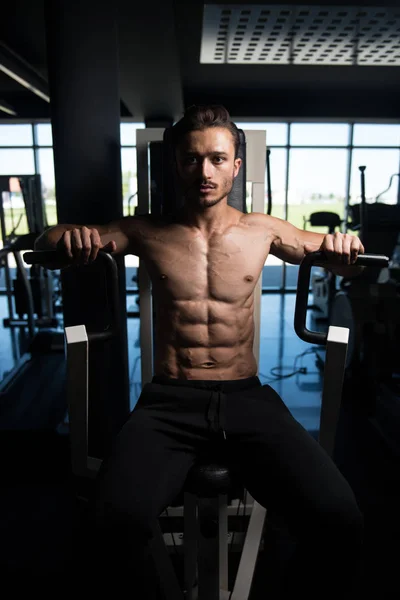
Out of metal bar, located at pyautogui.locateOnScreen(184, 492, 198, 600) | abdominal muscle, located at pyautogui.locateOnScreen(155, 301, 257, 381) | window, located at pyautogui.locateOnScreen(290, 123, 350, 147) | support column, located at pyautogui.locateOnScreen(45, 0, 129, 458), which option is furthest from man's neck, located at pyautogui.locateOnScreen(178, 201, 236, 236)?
window, located at pyautogui.locateOnScreen(290, 123, 350, 147)

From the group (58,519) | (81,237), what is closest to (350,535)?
(81,237)

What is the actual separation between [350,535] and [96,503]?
551 mm

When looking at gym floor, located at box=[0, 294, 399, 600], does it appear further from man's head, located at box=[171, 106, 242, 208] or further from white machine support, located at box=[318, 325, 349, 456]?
man's head, located at box=[171, 106, 242, 208]

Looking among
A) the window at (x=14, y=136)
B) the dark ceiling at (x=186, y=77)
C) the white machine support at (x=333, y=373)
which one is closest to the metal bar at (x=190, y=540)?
the white machine support at (x=333, y=373)

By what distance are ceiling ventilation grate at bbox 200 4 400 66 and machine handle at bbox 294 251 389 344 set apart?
169 centimetres

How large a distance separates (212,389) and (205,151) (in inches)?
26.7

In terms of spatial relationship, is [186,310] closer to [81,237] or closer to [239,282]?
[239,282]

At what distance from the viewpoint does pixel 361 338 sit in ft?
9.49

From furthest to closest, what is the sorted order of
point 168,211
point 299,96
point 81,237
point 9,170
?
point 9,170 < point 299,96 < point 168,211 < point 81,237

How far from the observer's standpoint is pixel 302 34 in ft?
8.82

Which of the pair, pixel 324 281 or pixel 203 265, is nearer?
pixel 203 265

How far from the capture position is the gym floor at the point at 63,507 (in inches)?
61.0

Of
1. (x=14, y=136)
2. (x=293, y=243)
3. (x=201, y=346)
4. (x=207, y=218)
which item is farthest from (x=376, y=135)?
(x=201, y=346)

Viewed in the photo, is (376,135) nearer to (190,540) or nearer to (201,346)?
(201,346)
